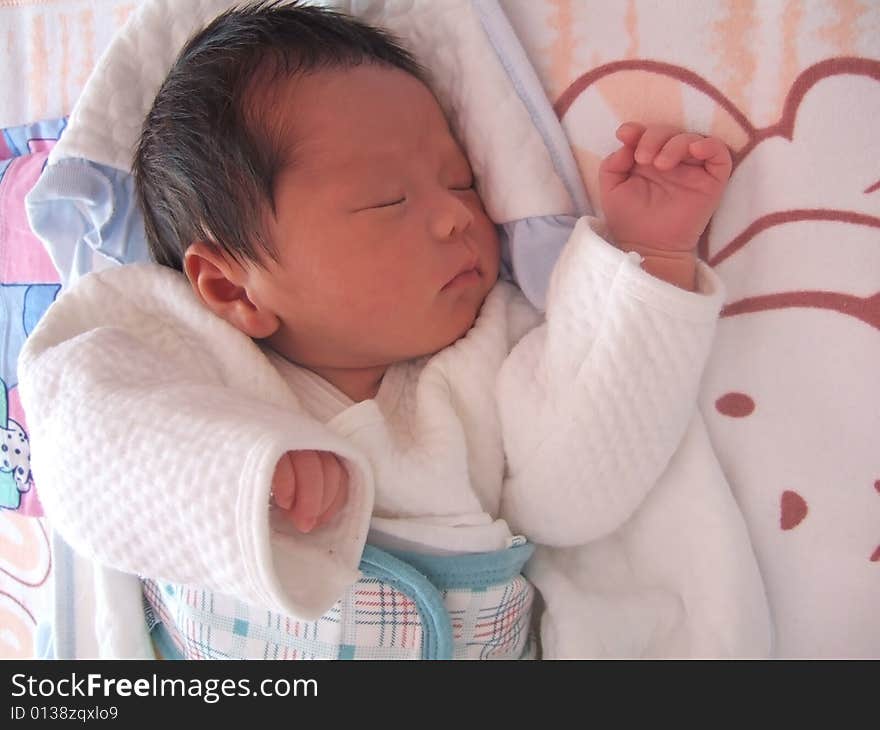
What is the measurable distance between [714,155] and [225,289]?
1.81 feet

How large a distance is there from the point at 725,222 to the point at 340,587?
533 millimetres

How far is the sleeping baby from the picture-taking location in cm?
86

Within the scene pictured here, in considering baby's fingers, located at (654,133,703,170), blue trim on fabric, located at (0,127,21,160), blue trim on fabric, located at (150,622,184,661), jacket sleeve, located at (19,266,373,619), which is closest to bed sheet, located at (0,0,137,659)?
blue trim on fabric, located at (0,127,21,160)

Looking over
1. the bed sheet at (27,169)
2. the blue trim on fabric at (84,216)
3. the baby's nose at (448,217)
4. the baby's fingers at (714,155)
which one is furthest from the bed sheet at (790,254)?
the bed sheet at (27,169)

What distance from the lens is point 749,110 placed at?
35.9 inches

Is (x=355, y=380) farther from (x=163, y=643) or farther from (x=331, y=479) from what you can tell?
(x=163, y=643)

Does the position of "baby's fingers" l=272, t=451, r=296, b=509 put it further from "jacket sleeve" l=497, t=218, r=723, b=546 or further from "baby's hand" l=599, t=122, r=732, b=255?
"baby's hand" l=599, t=122, r=732, b=255

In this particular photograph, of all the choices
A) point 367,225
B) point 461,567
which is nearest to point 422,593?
point 461,567

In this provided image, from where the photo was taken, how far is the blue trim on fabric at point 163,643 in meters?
1.07

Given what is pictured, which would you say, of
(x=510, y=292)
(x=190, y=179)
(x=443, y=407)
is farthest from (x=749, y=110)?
(x=190, y=179)

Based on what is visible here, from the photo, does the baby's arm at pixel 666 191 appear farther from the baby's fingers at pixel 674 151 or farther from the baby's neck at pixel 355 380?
the baby's neck at pixel 355 380

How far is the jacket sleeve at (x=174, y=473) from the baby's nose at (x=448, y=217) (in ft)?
0.82

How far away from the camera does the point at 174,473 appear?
2.56 feet
